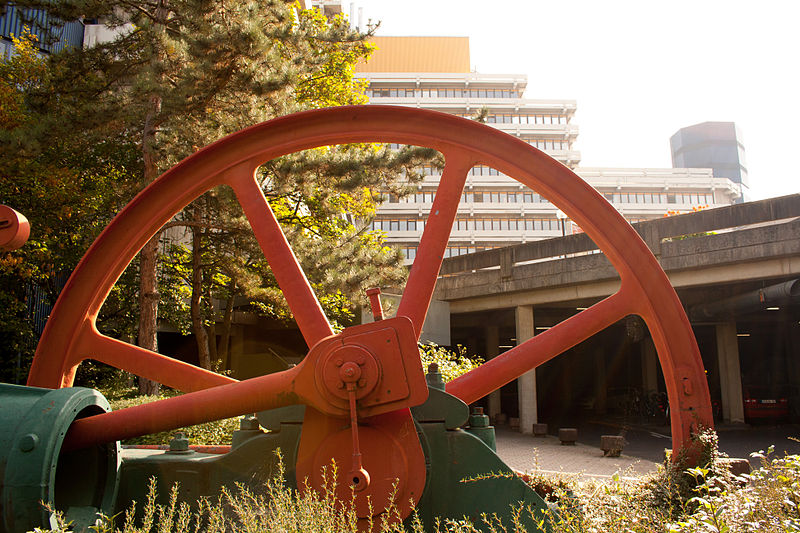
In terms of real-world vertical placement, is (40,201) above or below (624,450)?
above

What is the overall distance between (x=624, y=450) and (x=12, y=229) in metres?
12.6

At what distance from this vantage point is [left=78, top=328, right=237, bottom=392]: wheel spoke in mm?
3617

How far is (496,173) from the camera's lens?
53344mm

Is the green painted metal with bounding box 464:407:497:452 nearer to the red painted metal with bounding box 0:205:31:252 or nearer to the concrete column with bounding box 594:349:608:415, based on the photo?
the red painted metal with bounding box 0:205:31:252

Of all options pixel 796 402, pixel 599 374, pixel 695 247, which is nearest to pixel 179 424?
pixel 695 247

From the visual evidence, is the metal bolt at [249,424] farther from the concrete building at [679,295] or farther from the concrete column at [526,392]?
the concrete column at [526,392]

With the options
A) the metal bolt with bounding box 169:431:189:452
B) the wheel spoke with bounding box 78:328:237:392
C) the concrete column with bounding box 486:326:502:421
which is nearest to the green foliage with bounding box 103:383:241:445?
the wheel spoke with bounding box 78:328:237:392

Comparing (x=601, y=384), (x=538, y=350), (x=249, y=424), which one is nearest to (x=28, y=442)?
(x=249, y=424)

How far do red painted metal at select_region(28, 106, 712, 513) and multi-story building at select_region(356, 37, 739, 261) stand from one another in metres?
46.0

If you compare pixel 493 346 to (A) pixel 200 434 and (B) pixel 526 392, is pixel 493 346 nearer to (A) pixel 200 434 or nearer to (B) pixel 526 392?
(B) pixel 526 392

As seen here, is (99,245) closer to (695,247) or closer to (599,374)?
(695,247)

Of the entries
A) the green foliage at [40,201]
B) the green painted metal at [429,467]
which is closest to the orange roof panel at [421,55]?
the green foliage at [40,201]

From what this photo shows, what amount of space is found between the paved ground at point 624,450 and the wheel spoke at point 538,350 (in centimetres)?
512

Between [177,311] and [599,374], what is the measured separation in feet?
63.1
